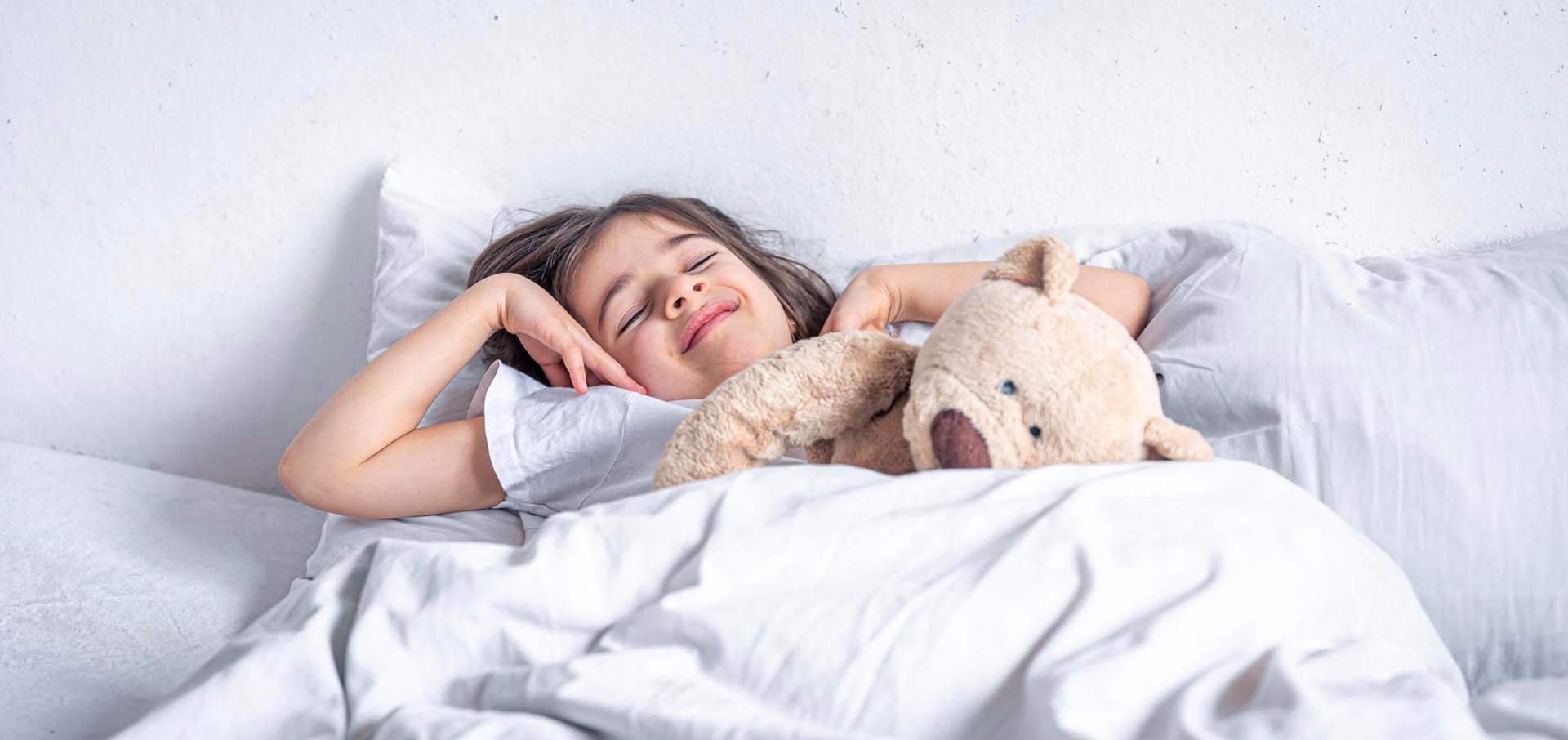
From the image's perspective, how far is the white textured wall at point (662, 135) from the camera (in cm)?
128

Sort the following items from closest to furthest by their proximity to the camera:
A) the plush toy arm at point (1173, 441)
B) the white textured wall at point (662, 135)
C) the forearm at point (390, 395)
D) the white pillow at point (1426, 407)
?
the plush toy arm at point (1173, 441) → the white pillow at point (1426, 407) → the forearm at point (390, 395) → the white textured wall at point (662, 135)

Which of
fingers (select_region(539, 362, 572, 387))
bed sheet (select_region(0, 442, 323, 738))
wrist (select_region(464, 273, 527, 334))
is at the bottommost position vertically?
bed sheet (select_region(0, 442, 323, 738))

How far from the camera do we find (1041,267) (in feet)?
2.38

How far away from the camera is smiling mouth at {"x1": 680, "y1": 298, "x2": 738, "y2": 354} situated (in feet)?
3.50

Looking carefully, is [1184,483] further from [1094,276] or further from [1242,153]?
[1242,153]

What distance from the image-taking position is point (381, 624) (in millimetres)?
706

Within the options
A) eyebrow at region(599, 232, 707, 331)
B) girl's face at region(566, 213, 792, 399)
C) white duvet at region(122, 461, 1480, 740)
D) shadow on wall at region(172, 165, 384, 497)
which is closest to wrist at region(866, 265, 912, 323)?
girl's face at region(566, 213, 792, 399)

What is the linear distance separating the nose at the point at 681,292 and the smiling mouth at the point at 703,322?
0.7 inches

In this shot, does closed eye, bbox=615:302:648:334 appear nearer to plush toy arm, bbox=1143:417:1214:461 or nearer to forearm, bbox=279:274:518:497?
forearm, bbox=279:274:518:497

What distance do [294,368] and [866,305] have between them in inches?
34.5

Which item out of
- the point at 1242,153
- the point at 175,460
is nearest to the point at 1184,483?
the point at 1242,153

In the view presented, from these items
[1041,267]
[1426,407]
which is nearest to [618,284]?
[1041,267]

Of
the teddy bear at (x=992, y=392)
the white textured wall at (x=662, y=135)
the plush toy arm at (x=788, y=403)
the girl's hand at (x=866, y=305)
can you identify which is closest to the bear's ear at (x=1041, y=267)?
the teddy bear at (x=992, y=392)

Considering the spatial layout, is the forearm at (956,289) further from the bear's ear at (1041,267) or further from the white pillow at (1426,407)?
the bear's ear at (1041,267)
